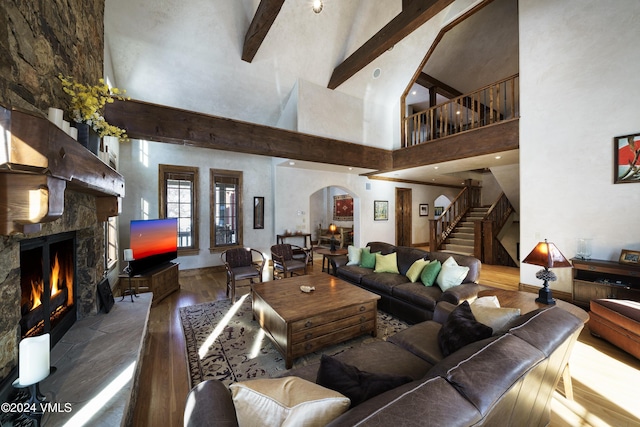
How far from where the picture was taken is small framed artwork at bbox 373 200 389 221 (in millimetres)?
7699

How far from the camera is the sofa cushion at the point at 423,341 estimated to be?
5.42 feet

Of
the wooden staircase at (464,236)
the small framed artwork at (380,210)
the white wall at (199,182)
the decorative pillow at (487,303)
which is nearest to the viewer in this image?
the decorative pillow at (487,303)

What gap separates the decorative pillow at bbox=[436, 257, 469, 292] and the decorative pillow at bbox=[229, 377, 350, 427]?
2590mm

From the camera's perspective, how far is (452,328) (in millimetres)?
1572

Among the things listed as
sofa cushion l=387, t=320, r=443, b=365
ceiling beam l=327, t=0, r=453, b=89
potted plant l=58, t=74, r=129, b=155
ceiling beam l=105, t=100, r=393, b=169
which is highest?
ceiling beam l=327, t=0, r=453, b=89

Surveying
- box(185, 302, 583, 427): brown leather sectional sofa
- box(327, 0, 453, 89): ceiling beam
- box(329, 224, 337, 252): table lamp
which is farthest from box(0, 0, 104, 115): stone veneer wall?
box(329, 224, 337, 252): table lamp

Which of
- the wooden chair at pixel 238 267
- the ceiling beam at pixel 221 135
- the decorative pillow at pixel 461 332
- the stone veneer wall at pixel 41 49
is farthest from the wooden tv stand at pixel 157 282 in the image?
the decorative pillow at pixel 461 332

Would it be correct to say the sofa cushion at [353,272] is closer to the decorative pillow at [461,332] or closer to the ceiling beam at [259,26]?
the decorative pillow at [461,332]

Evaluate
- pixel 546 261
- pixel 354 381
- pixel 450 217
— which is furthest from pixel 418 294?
pixel 450 217

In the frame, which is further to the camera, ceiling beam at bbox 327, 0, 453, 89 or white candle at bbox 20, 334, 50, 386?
ceiling beam at bbox 327, 0, 453, 89

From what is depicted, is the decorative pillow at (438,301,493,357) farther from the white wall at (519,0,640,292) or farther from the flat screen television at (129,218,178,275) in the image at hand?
the flat screen television at (129,218,178,275)

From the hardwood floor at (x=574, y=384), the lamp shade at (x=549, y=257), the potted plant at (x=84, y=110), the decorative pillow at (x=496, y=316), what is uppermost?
the potted plant at (x=84, y=110)

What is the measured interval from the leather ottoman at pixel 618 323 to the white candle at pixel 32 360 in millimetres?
4336

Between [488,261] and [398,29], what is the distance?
19.4 feet
